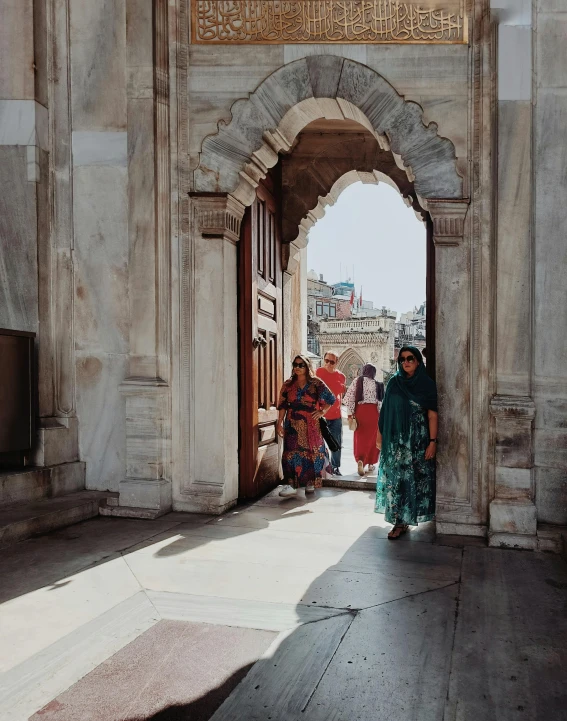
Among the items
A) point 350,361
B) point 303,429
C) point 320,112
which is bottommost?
point 303,429

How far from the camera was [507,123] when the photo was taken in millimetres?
4844

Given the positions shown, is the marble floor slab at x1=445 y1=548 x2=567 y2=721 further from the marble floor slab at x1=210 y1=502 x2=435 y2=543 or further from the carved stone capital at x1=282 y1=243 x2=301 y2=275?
the carved stone capital at x1=282 y1=243 x2=301 y2=275

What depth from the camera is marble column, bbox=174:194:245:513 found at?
5465mm

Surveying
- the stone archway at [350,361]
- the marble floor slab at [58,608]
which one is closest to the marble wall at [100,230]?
the marble floor slab at [58,608]

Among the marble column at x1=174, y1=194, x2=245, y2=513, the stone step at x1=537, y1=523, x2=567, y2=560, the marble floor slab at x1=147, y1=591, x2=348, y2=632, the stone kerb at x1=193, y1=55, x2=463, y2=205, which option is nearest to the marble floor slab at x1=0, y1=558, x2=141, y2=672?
the marble floor slab at x1=147, y1=591, x2=348, y2=632

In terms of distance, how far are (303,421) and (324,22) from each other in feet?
11.0

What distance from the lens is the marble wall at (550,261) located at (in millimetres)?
4770

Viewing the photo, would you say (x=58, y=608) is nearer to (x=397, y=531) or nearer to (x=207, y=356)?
(x=397, y=531)

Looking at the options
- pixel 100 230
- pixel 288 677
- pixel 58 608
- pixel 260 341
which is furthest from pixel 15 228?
pixel 288 677

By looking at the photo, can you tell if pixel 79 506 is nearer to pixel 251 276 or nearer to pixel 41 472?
pixel 41 472

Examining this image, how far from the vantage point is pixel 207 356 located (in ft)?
18.0

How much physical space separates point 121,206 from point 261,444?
244 cm

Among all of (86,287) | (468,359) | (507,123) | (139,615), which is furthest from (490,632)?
(86,287)

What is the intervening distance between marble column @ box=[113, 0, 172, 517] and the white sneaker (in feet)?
3.74
